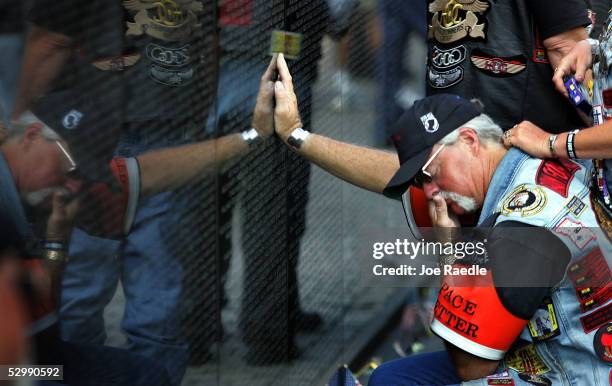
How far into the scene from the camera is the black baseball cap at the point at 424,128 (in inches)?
94.3

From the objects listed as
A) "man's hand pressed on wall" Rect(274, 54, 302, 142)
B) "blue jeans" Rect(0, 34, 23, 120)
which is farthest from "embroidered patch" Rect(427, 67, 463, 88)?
"blue jeans" Rect(0, 34, 23, 120)

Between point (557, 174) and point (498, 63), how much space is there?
46cm

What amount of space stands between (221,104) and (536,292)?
790 mm

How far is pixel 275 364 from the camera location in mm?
2535

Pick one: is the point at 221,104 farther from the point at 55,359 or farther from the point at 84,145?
the point at 55,359

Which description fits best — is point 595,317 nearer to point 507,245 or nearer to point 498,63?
point 507,245

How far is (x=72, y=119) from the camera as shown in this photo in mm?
2002

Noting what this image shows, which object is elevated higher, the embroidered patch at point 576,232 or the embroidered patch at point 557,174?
the embroidered patch at point 557,174

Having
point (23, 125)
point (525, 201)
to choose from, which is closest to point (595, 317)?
point (525, 201)

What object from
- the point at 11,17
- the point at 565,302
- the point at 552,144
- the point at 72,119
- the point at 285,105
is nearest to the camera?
the point at 11,17

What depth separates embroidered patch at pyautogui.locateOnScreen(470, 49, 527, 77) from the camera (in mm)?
2627

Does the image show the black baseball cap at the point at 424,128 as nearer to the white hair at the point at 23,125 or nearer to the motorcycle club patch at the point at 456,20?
the motorcycle club patch at the point at 456,20

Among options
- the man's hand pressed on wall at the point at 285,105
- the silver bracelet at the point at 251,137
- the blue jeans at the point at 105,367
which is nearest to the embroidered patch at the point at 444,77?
the man's hand pressed on wall at the point at 285,105

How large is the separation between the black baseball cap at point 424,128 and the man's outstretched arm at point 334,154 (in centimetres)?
16
